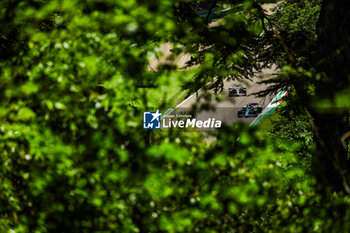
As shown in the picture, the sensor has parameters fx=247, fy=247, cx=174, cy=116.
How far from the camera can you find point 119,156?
8.16ft

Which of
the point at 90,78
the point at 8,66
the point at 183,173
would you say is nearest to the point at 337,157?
the point at 183,173

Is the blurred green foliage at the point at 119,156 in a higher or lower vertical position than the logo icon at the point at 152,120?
higher

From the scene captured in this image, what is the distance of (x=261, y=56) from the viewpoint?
439 cm

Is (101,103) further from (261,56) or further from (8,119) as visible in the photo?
(261,56)

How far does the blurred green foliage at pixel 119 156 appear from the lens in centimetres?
237

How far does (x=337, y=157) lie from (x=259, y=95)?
136 cm

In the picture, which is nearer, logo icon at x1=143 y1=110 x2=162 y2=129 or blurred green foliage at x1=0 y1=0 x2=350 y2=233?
blurred green foliage at x1=0 y1=0 x2=350 y2=233

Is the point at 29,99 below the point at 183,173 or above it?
above

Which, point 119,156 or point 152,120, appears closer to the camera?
point 119,156

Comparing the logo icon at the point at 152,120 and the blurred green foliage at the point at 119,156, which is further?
the logo icon at the point at 152,120

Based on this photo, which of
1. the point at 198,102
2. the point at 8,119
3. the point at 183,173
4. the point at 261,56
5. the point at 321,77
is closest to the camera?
the point at 183,173

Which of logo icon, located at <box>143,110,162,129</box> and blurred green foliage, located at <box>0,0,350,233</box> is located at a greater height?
blurred green foliage, located at <box>0,0,350,233</box>

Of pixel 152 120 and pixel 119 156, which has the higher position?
pixel 119 156

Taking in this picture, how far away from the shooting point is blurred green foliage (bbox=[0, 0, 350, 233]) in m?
2.37
